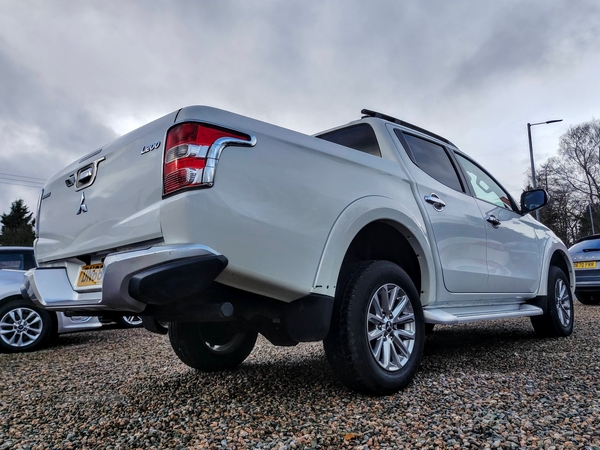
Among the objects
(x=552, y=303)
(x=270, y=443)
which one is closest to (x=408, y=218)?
(x=270, y=443)

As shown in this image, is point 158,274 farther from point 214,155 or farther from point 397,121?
point 397,121

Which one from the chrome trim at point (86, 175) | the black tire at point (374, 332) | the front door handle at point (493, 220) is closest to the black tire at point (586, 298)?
the front door handle at point (493, 220)

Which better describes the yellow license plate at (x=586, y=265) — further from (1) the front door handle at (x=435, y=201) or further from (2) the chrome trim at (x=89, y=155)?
(2) the chrome trim at (x=89, y=155)

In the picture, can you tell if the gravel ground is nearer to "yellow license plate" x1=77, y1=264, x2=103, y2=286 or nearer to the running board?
the running board

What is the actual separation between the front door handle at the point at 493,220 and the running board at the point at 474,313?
2.30ft

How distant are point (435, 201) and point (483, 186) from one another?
4.20ft

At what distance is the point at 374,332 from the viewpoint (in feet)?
8.66

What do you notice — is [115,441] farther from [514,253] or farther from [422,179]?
[514,253]

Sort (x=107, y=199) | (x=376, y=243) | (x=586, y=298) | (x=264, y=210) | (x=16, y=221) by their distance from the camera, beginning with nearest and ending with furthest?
(x=264, y=210) < (x=107, y=199) < (x=376, y=243) < (x=586, y=298) < (x=16, y=221)

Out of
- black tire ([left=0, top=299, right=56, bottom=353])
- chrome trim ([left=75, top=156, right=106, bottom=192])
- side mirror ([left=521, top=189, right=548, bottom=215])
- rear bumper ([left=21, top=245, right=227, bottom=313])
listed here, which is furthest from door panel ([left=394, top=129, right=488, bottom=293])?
black tire ([left=0, top=299, right=56, bottom=353])

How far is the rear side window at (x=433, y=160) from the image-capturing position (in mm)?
3613

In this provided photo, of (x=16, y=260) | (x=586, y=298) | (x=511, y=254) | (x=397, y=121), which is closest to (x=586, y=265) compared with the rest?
(x=586, y=298)

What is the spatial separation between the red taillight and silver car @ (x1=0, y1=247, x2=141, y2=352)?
397 centimetres

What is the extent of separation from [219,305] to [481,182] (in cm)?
315
